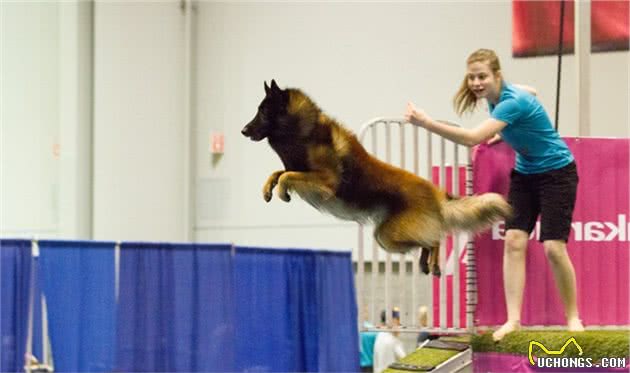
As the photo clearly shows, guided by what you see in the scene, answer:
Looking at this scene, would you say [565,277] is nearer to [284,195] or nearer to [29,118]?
[284,195]

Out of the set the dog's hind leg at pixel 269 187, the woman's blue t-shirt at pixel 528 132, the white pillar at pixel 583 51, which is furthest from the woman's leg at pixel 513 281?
the dog's hind leg at pixel 269 187

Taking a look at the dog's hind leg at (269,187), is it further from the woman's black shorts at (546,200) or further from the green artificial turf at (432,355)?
the green artificial turf at (432,355)

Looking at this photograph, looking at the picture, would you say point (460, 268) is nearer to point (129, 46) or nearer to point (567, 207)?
point (567, 207)

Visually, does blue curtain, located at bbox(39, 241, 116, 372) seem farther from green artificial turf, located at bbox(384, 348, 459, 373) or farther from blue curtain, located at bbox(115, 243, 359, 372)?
green artificial turf, located at bbox(384, 348, 459, 373)

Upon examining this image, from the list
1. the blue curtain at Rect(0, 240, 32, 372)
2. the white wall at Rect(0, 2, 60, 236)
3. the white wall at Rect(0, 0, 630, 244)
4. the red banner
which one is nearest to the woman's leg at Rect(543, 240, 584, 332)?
the red banner

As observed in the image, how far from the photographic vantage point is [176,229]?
15.7m

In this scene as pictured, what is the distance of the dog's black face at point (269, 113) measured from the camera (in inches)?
92.4

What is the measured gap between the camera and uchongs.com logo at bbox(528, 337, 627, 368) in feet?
17.9

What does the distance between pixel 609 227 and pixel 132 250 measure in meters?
4.56

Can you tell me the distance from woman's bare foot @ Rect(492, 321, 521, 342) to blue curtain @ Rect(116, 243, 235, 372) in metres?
4.25

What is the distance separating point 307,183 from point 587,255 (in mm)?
4494

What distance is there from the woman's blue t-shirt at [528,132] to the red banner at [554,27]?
166 inches

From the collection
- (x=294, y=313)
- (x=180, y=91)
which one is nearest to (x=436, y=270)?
(x=294, y=313)

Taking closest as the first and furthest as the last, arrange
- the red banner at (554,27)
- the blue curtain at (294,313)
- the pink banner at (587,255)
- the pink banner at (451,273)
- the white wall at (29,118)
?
the pink banner at (587,255), the pink banner at (451,273), the red banner at (554,27), the blue curtain at (294,313), the white wall at (29,118)
